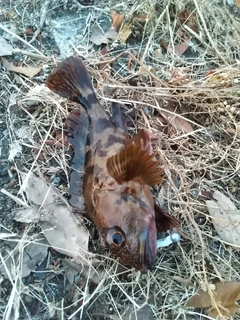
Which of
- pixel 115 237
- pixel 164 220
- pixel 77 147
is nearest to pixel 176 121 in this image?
pixel 77 147

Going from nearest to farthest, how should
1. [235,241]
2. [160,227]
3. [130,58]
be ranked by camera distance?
[160,227]
[235,241]
[130,58]

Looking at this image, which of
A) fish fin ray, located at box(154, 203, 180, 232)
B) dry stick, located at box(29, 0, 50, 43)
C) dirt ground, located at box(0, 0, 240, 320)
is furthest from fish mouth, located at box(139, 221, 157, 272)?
dry stick, located at box(29, 0, 50, 43)

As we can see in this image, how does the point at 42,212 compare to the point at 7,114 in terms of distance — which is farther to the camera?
the point at 7,114

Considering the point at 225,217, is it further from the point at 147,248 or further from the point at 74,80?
the point at 74,80

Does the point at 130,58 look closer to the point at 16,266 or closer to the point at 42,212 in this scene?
the point at 42,212

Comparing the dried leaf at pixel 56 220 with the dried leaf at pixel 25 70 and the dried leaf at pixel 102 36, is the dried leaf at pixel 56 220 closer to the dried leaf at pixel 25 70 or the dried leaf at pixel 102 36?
the dried leaf at pixel 25 70

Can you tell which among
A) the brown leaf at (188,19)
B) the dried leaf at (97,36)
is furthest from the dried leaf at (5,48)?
the brown leaf at (188,19)

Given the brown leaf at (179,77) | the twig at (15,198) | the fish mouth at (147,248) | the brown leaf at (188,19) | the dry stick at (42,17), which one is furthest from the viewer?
the brown leaf at (188,19)

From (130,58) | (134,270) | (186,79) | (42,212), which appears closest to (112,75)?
(130,58)
